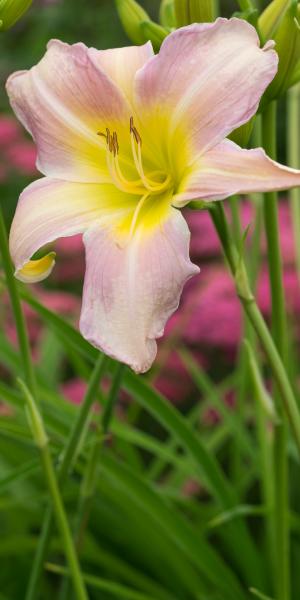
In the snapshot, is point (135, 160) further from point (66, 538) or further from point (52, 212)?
point (66, 538)

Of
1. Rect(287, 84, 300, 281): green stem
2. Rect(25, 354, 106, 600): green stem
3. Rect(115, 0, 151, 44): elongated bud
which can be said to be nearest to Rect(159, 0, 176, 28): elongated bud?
Rect(115, 0, 151, 44): elongated bud

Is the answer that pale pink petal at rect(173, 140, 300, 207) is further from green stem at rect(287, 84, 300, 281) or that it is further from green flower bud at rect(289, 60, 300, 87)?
green stem at rect(287, 84, 300, 281)

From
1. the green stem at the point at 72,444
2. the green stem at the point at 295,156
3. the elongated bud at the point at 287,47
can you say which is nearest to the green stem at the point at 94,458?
the green stem at the point at 72,444

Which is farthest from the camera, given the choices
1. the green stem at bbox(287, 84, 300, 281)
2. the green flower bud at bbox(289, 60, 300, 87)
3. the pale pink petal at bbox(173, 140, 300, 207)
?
the green stem at bbox(287, 84, 300, 281)

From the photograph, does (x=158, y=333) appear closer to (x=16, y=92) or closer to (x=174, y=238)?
(x=174, y=238)

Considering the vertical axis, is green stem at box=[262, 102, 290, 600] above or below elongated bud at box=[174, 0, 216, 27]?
below
